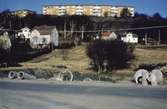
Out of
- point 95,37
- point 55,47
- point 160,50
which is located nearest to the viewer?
point 160,50

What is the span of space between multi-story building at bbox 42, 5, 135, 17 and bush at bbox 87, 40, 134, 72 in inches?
41.1

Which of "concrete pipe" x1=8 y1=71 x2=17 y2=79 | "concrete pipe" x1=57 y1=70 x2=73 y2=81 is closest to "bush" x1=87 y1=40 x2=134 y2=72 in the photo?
"concrete pipe" x1=57 y1=70 x2=73 y2=81

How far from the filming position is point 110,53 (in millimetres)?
7965

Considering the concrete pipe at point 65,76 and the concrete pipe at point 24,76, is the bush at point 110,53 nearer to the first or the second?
the concrete pipe at point 65,76

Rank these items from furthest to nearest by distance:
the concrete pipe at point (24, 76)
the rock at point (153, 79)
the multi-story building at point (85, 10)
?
1. the concrete pipe at point (24, 76)
2. the rock at point (153, 79)
3. the multi-story building at point (85, 10)

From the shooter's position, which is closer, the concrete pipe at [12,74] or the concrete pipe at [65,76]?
the concrete pipe at [65,76]

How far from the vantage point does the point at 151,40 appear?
6.56 m

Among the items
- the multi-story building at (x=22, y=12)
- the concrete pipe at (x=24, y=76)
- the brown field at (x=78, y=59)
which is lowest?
the concrete pipe at (x=24, y=76)

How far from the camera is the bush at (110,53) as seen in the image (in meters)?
7.75

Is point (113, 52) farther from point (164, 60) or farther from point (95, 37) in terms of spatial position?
point (164, 60)

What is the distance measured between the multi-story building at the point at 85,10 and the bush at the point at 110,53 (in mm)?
1045

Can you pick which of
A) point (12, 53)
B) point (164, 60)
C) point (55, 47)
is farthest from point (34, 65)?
point (164, 60)

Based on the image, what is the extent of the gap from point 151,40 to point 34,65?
10.9 feet

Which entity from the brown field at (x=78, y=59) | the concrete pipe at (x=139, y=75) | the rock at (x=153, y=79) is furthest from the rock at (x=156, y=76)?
A: the brown field at (x=78, y=59)
